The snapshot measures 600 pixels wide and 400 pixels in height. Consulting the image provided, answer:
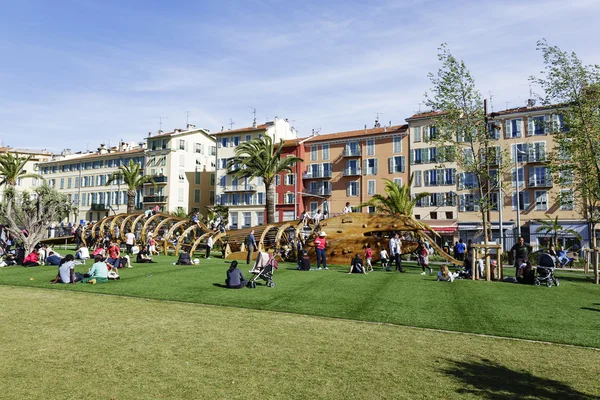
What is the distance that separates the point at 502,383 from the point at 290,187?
54758 millimetres

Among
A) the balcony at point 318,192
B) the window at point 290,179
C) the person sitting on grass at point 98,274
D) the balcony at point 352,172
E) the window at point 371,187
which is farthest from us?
the window at point 290,179

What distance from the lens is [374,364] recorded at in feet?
24.8

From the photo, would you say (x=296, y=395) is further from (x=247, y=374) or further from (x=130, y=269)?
(x=130, y=269)

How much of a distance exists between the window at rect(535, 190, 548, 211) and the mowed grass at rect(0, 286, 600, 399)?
4343 cm

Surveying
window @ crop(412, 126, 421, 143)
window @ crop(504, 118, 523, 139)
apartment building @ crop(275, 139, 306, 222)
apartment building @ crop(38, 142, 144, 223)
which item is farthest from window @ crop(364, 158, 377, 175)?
apartment building @ crop(38, 142, 144, 223)

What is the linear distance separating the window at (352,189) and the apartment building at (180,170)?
2519 centimetres

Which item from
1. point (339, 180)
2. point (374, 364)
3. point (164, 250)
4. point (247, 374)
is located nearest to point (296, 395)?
point (247, 374)

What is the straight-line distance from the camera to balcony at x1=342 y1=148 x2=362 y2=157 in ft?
188

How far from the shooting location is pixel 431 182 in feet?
171

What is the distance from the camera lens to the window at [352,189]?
57500 millimetres

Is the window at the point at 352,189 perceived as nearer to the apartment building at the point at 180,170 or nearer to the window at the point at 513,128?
the window at the point at 513,128

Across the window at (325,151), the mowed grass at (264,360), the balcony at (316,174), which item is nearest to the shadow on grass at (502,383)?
the mowed grass at (264,360)

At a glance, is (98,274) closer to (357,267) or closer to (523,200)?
(357,267)

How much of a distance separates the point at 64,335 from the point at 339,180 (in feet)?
167
